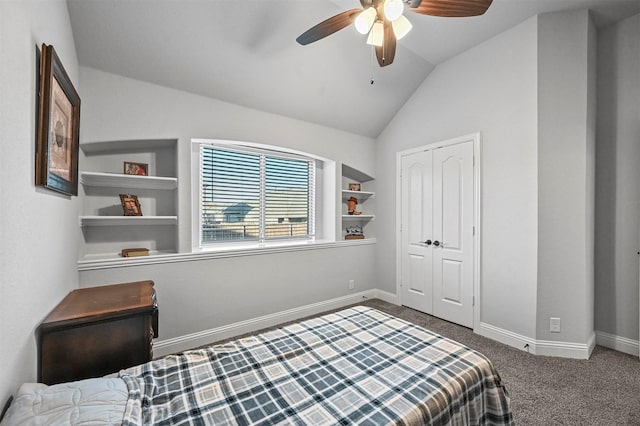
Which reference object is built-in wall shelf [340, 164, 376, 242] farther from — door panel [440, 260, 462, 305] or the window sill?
door panel [440, 260, 462, 305]

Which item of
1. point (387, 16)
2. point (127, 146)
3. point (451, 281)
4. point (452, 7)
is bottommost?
point (451, 281)

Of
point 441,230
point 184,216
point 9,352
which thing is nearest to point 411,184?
point 441,230

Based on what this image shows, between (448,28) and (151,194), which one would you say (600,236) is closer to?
(448,28)

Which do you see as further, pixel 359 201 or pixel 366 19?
pixel 359 201

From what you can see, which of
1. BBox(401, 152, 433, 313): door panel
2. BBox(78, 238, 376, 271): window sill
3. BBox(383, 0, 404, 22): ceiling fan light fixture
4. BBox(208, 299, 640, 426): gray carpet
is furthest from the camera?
BBox(401, 152, 433, 313): door panel

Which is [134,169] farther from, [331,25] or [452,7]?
[452,7]

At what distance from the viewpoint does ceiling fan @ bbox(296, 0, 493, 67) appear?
1.56 metres

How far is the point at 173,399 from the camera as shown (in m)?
1.11

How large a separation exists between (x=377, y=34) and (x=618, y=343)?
3.46 metres

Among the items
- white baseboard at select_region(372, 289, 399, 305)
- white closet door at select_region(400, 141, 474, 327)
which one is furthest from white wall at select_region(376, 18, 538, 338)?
white baseboard at select_region(372, 289, 399, 305)

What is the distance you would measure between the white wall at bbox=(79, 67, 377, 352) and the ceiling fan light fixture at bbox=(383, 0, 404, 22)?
197cm

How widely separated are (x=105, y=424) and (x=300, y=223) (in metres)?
3.12

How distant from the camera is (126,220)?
2562 millimetres

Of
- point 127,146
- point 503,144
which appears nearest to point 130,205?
point 127,146
